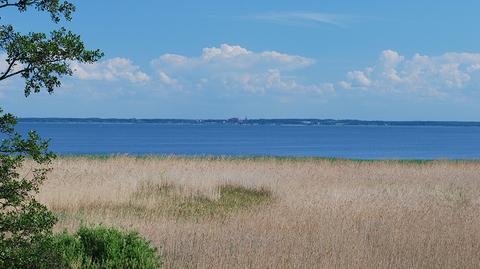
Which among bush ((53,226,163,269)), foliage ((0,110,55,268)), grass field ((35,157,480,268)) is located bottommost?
grass field ((35,157,480,268))

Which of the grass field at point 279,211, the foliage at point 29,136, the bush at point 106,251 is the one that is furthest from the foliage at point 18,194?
the grass field at point 279,211

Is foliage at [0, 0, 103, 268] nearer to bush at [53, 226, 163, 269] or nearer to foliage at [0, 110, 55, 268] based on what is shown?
foliage at [0, 110, 55, 268]

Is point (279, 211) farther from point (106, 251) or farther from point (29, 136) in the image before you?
point (29, 136)

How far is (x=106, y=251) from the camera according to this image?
11.5m

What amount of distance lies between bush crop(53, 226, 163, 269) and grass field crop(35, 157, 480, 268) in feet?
2.87

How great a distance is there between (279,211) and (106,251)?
8330 millimetres

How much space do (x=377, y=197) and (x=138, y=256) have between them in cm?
1302

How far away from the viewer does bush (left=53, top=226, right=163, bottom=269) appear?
11.2m

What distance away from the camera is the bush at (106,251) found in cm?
1116

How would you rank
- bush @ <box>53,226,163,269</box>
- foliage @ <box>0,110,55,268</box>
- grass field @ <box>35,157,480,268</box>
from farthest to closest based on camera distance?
grass field @ <box>35,157,480,268</box> → bush @ <box>53,226,163,269</box> → foliage @ <box>0,110,55,268</box>

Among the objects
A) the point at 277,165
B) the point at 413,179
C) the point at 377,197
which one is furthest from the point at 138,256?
the point at 277,165

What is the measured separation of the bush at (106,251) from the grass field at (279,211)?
88cm

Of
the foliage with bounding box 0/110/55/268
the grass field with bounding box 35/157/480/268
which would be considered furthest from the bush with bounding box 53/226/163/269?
the foliage with bounding box 0/110/55/268

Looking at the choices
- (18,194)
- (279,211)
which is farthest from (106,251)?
(279,211)
